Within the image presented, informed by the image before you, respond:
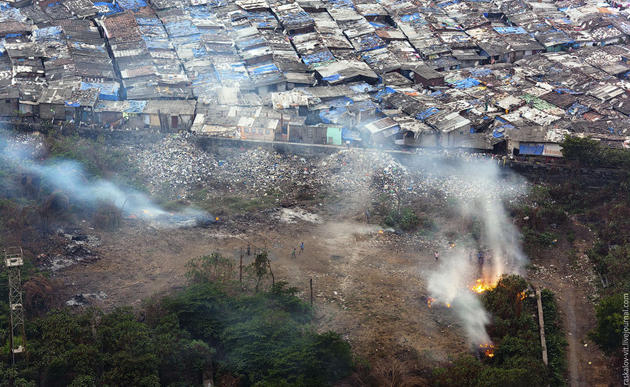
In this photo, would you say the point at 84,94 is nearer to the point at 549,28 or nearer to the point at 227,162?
the point at 227,162

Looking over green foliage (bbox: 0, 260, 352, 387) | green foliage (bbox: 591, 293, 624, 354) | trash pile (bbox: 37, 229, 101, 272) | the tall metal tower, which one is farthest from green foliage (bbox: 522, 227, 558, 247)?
the tall metal tower

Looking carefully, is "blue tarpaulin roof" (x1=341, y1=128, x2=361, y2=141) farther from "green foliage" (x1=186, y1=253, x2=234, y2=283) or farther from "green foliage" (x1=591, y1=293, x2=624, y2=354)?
"green foliage" (x1=591, y1=293, x2=624, y2=354)

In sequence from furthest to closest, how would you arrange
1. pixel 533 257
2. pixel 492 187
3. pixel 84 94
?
pixel 84 94 → pixel 492 187 → pixel 533 257

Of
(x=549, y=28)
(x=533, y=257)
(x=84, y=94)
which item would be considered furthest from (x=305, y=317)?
(x=549, y=28)

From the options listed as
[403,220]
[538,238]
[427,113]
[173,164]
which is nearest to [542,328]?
[538,238]

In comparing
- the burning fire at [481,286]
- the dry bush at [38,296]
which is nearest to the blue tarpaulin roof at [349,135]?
the burning fire at [481,286]

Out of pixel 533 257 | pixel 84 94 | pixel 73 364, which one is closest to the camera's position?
pixel 73 364
